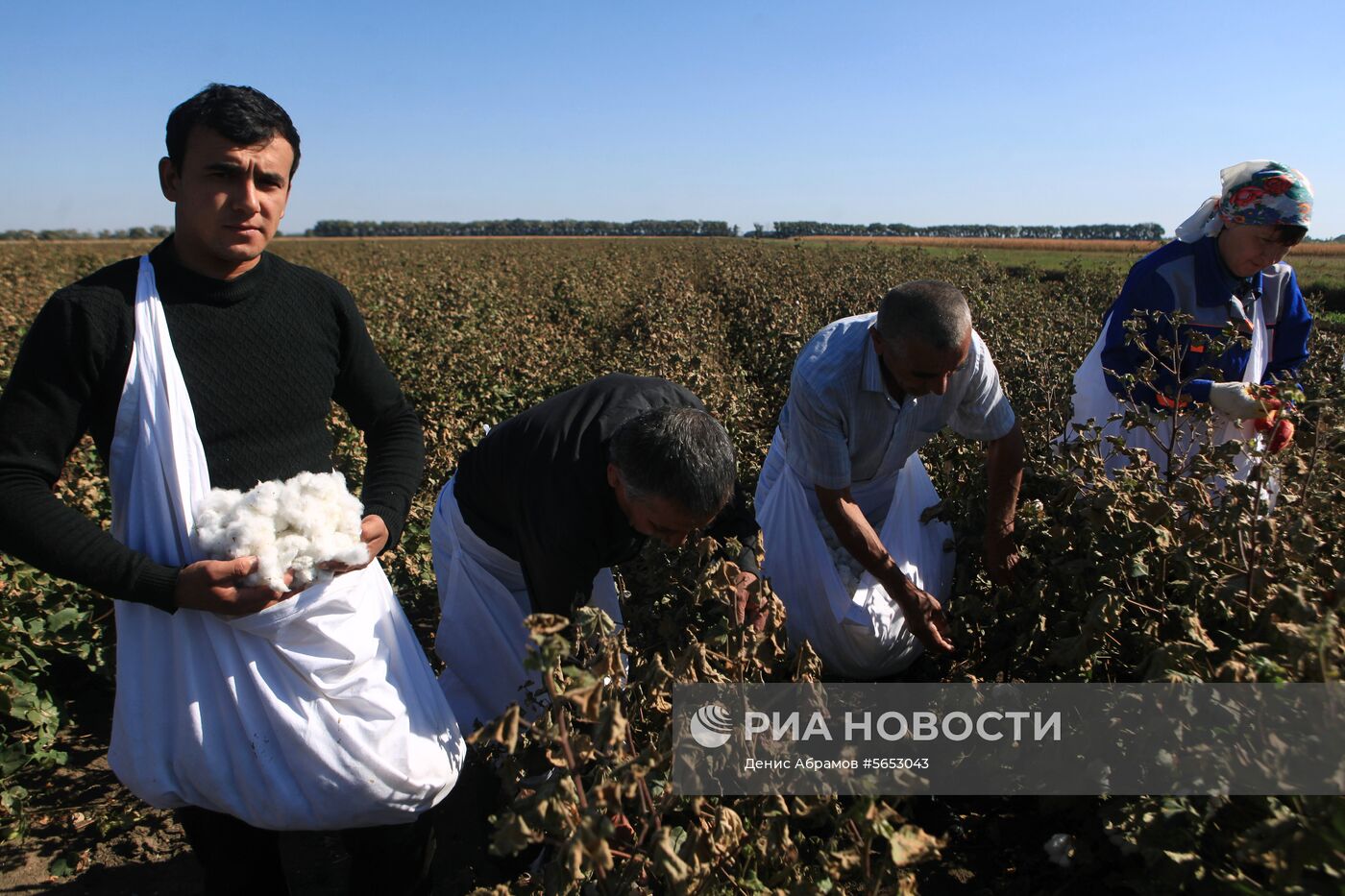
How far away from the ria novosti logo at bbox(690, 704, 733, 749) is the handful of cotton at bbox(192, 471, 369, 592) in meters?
0.78

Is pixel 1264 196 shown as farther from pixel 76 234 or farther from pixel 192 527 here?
pixel 76 234

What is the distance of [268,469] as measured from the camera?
1915 millimetres

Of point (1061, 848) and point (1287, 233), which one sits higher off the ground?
point (1287, 233)

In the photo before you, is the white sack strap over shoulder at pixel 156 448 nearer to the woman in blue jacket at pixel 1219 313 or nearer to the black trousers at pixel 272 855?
the black trousers at pixel 272 855

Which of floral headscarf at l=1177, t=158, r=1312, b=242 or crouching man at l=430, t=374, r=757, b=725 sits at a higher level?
floral headscarf at l=1177, t=158, r=1312, b=242

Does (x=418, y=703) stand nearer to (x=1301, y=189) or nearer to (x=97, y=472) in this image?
(x=1301, y=189)

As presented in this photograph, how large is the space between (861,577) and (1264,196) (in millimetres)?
1829

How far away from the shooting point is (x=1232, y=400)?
284 centimetres

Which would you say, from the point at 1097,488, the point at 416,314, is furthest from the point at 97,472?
the point at 416,314

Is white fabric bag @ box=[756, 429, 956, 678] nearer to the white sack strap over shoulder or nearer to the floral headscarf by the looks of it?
the floral headscarf

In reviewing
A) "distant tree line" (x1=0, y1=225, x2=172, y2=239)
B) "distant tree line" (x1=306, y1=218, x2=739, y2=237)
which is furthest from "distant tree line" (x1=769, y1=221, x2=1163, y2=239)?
"distant tree line" (x1=0, y1=225, x2=172, y2=239)

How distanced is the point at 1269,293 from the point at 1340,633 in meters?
2.30

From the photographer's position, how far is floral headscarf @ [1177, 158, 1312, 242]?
9.54ft

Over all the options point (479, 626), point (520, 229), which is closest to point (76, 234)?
point (520, 229)
